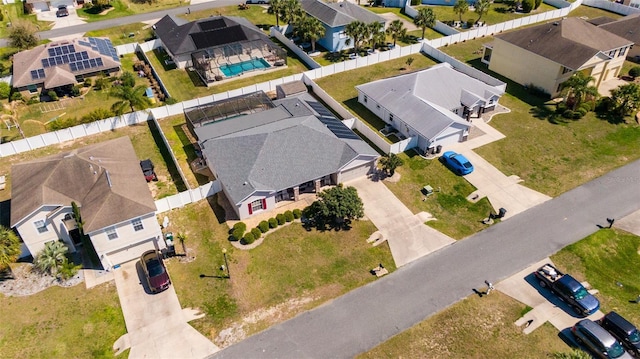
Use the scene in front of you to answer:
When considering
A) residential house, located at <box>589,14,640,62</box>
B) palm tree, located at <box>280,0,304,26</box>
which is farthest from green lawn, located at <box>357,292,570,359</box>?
palm tree, located at <box>280,0,304,26</box>

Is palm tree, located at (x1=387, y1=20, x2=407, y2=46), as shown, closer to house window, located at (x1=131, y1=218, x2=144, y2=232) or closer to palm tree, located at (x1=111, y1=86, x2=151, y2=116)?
palm tree, located at (x1=111, y1=86, x2=151, y2=116)

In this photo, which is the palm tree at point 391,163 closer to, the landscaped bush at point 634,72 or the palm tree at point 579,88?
the palm tree at point 579,88

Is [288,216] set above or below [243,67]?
below

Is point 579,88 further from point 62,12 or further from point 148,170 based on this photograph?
point 62,12

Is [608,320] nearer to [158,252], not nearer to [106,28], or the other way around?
[158,252]

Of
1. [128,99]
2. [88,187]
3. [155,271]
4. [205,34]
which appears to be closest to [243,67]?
[205,34]

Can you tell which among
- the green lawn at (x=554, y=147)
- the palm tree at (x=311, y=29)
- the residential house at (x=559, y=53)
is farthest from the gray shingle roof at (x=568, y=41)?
the palm tree at (x=311, y=29)
